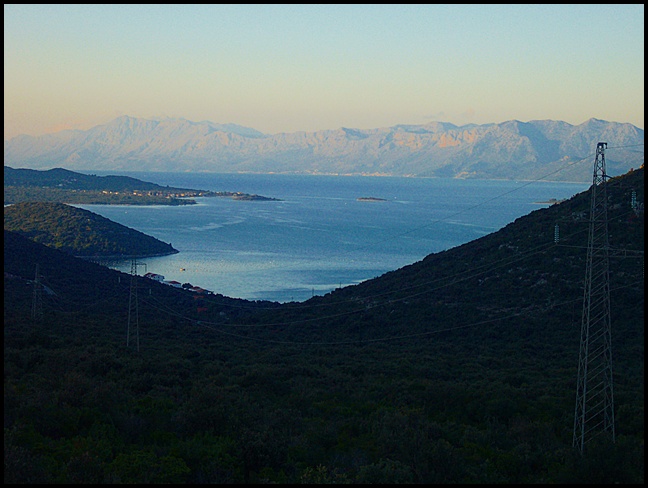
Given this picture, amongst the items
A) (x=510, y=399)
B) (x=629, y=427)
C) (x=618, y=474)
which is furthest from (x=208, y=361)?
(x=618, y=474)

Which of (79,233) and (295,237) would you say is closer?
(79,233)

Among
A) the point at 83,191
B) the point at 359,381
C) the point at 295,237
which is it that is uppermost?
the point at 83,191

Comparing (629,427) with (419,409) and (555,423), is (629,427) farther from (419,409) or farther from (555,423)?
(419,409)

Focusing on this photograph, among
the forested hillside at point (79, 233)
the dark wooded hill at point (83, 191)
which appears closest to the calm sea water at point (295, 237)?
the forested hillside at point (79, 233)

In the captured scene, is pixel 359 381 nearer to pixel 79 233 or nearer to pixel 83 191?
pixel 79 233

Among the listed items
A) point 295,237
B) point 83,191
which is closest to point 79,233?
point 295,237
